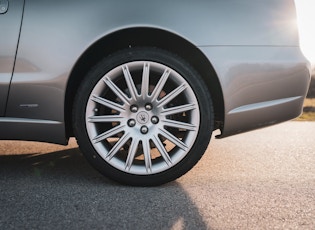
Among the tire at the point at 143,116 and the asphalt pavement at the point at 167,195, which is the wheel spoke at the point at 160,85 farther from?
the asphalt pavement at the point at 167,195

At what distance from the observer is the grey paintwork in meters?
2.78

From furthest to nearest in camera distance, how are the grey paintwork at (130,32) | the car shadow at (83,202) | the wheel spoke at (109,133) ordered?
the wheel spoke at (109,133) → the grey paintwork at (130,32) → the car shadow at (83,202)

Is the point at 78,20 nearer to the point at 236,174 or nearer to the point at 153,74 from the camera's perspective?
the point at 153,74

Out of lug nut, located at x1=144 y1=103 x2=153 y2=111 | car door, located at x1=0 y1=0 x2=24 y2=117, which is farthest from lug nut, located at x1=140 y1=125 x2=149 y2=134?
car door, located at x1=0 y1=0 x2=24 y2=117

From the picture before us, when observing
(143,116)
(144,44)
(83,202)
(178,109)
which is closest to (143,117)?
(143,116)

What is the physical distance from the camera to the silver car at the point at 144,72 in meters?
2.78

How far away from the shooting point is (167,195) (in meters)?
2.70

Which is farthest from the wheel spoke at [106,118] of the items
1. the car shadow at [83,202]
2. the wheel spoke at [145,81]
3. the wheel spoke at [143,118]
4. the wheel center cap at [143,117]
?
the car shadow at [83,202]

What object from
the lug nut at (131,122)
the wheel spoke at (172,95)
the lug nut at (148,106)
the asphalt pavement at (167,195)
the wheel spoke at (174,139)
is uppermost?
the wheel spoke at (172,95)

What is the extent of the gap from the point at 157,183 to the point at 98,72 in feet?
2.50

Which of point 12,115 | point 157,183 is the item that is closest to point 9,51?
point 12,115

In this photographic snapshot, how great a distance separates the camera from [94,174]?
126 inches

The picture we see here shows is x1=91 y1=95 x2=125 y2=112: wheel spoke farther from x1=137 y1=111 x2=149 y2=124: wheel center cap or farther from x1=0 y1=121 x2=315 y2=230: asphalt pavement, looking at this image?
x1=0 y1=121 x2=315 y2=230: asphalt pavement

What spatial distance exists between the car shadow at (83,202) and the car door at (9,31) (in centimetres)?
74
